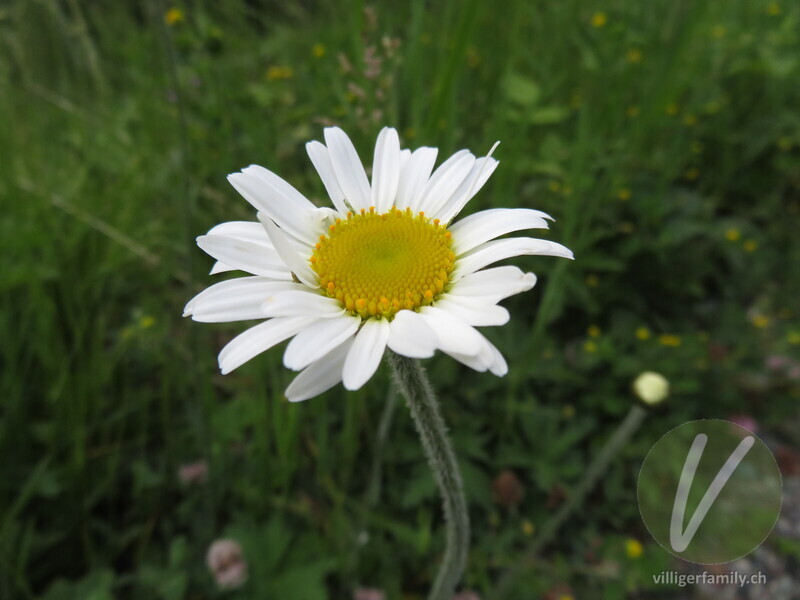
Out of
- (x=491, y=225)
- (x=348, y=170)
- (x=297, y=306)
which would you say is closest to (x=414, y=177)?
(x=348, y=170)

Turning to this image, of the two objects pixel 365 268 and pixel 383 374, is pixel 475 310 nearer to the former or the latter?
pixel 365 268

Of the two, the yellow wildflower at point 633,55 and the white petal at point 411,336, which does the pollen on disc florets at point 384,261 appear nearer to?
the white petal at point 411,336

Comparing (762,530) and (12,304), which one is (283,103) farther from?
(762,530)

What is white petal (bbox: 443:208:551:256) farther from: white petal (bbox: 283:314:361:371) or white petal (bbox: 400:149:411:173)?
white petal (bbox: 283:314:361:371)

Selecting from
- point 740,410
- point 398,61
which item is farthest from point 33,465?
point 740,410

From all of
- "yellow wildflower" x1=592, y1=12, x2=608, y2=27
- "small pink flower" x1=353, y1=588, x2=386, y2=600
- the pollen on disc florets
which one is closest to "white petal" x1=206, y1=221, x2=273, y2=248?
the pollen on disc florets

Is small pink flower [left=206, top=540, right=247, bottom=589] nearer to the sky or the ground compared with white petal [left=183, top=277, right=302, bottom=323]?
nearer to the ground
